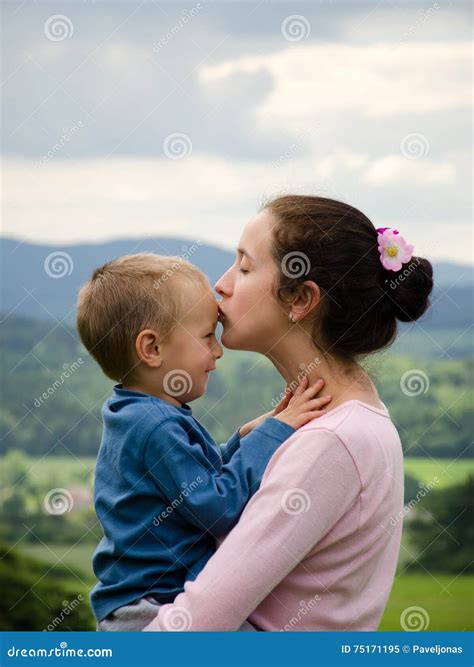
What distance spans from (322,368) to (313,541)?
0.50 metres

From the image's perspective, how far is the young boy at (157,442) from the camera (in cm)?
250

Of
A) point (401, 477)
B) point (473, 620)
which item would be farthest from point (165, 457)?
point (473, 620)

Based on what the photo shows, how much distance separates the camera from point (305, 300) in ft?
8.58

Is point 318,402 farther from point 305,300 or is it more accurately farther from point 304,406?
point 305,300

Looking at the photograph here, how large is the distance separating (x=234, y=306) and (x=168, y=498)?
550mm

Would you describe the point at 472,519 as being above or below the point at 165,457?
above

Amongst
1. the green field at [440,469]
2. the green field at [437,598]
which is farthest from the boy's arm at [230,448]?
the green field at [437,598]

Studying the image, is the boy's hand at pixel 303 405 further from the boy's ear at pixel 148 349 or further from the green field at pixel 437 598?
the green field at pixel 437 598

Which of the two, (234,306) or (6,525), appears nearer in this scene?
(234,306)

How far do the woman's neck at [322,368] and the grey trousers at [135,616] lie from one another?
0.66 meters

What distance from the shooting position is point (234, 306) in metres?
2.67

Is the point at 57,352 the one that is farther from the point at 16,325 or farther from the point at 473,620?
the point at 473,620

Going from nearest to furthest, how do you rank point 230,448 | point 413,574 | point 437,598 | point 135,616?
point 135,616 → point 230,448 → point 437,598 → point 413,574

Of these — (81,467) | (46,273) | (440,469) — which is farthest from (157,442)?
(440,469)
